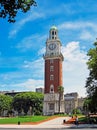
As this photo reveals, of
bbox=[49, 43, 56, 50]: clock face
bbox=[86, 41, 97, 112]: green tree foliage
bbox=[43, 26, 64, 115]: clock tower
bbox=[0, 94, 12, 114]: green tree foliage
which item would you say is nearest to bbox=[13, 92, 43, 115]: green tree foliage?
bbox=[43, 26, 64, 115]: clock tower

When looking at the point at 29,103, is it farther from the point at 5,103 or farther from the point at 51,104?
the point at 5,103

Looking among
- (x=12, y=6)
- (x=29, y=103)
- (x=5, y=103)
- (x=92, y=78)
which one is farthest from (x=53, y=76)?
(x=12, y=6)

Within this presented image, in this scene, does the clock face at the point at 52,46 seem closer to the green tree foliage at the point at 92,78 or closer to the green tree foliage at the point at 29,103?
the green tree foliage at the point at 29,103

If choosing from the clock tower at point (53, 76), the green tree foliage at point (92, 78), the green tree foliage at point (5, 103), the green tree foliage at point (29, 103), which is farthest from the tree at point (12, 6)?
the green tree foliage at point (5, 103)

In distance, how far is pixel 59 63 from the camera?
354 ft

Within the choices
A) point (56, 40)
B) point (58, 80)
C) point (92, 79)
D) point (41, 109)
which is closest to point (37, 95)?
point (41, 109)

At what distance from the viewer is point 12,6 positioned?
10.4m

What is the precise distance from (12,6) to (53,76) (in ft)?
315

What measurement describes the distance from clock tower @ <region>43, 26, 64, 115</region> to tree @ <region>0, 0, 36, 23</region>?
3750 inches

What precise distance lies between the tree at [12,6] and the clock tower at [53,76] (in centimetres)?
9525

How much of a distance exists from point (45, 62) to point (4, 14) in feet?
325

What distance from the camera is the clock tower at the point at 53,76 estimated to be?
106 metres

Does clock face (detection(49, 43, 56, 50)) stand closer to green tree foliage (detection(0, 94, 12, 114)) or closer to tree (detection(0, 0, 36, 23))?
green tree foliage (detection(0, 94, 12, 114))

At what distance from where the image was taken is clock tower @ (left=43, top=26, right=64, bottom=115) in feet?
348
